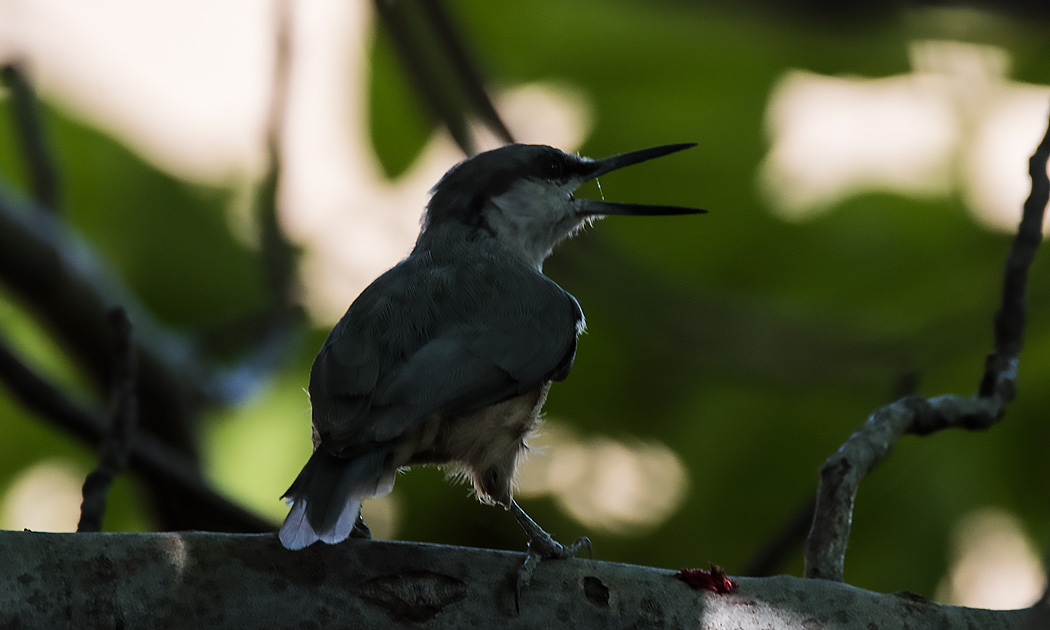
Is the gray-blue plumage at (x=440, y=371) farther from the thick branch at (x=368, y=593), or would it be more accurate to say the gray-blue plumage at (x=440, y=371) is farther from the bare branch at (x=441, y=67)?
the bare branch at (x=441, y=67)

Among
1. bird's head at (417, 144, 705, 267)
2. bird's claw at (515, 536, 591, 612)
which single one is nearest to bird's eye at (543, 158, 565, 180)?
bird's head at (417, 144, 705, 267)

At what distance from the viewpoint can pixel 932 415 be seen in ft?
8.56

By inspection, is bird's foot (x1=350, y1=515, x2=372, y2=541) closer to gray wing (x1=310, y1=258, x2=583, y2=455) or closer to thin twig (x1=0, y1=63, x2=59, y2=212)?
gray wing (x1=310, y1=258, x2=583, y2=455)

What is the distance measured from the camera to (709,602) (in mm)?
1976

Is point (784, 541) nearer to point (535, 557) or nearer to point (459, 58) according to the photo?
point (535, 557)

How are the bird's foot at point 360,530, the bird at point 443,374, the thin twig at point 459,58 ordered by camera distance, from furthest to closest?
the thin twig at point 459,58 < the bird's foot at point 360,530 < the bird at point 443,374

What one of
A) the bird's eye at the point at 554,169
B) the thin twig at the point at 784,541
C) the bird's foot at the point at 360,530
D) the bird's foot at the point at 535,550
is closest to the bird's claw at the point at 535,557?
the bird's foot at the point at 535,550

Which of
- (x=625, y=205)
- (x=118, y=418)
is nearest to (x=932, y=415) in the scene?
(x=625, y=205)

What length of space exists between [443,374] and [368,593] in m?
0.66

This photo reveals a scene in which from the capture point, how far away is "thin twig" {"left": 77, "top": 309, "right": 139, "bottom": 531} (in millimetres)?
2715

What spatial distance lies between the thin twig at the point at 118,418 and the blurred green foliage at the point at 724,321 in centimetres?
129

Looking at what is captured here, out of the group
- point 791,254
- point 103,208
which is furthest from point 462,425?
point 103,208

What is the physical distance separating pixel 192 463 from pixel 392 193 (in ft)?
4.37

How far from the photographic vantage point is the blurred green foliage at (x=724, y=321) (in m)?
3.64
